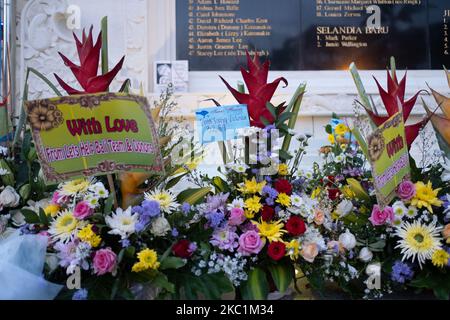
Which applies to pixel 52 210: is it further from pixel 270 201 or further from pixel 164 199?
pixel 270 201

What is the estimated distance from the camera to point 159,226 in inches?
48.8

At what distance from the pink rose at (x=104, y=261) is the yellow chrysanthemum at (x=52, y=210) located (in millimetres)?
268

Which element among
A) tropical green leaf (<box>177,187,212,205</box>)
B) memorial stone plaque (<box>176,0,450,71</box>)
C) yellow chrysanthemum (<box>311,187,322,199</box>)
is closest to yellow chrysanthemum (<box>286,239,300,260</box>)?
yellow chrysanthemum (<box>311,187,322,199</box>)

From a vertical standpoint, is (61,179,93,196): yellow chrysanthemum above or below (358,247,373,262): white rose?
above

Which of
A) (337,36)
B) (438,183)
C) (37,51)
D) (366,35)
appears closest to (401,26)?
(366,35)

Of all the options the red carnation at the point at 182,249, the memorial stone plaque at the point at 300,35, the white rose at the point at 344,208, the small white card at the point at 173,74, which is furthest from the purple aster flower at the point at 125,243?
the memorial stone plaque at the point at 300,35

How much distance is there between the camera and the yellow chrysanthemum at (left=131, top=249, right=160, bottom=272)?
3.74 feet

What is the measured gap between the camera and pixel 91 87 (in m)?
1.37

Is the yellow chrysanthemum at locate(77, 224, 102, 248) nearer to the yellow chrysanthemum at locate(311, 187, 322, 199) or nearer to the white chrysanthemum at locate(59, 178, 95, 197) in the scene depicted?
the white chrysanthemum at locate(59, 178, 95, 197)

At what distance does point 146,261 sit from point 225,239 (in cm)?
25

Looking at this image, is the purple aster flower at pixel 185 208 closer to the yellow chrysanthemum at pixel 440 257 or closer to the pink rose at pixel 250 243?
the pink rose at pixel 250 243

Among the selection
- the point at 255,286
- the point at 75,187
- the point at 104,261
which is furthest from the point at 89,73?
the point at 255,286

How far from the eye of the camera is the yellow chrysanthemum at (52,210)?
133cm
